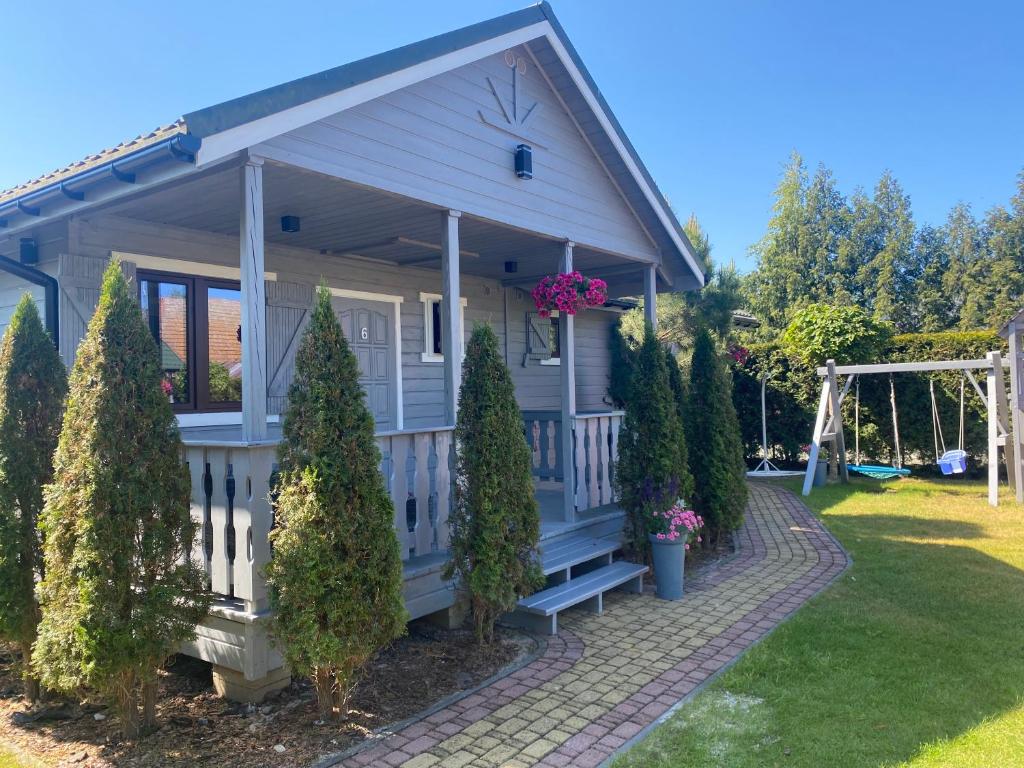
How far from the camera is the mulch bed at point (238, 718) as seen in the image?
10.2 ft

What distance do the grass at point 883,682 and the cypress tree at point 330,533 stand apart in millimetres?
1343

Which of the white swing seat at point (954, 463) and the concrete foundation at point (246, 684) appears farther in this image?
the white swing seat at point (954, 463)

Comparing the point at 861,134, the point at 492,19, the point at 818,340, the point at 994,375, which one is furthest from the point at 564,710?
the point at 861,134

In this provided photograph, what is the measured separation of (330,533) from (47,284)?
3.47 metres

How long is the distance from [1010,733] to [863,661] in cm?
96

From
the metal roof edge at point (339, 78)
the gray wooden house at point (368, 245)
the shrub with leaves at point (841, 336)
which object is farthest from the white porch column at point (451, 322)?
the shrub with leaves at point (841, 336)

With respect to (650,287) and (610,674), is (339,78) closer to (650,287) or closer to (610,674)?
(610,674)

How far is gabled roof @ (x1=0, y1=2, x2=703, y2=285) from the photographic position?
3676 millimetres

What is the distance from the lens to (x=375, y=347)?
774 centimetres

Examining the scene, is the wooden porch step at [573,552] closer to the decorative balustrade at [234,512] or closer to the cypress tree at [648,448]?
the cypress tree at [648,448]

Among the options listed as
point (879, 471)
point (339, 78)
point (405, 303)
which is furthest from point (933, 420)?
point (339, 78)

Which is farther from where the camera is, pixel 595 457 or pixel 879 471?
pixel 879 471

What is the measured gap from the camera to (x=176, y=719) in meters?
3.50

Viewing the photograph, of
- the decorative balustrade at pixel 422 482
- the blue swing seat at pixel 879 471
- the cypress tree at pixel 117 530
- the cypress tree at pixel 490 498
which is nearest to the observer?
the cypress tree at pixel 117 530
